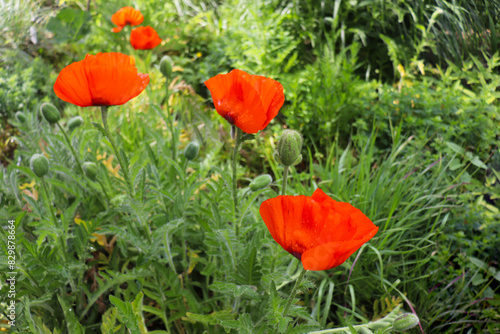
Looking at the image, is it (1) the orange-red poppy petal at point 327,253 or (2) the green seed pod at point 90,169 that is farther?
(2) the green seed pod at point 90,169

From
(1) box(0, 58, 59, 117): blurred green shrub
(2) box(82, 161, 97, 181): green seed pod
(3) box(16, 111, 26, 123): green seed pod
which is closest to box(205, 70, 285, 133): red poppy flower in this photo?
(2) box(82, 161, 97, 181): green seed pod

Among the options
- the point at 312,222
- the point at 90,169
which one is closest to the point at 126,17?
the point at 90,169

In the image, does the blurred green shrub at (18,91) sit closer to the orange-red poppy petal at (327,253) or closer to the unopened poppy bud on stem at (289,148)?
the unopened poppy bud on stem at (289,148)

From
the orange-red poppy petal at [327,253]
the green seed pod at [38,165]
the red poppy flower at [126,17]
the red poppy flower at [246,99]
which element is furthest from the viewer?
the red poppy flower at [126,17]

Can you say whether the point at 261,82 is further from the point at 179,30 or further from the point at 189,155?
the point at 179,30

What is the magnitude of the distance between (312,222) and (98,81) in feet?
1.72

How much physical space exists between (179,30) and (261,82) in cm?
292

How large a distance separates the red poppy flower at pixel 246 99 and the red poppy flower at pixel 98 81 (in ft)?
0.61

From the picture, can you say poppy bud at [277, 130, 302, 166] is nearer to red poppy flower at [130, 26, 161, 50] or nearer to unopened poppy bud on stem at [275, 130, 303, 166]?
unopened poppy bud on stem at [275, 130, 303, 166]

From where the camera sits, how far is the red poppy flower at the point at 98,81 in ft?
2.39

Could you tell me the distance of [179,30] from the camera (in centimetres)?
334

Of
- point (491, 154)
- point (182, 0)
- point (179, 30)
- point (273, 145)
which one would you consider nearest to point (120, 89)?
point (273, 145)

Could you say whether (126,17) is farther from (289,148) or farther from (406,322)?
(406,322)

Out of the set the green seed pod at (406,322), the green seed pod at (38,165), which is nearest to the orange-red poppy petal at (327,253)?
the green seed pod at (406,322)
